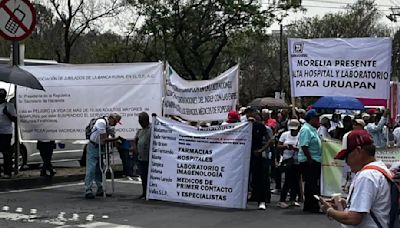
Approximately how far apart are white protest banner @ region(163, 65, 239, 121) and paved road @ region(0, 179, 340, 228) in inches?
68.1

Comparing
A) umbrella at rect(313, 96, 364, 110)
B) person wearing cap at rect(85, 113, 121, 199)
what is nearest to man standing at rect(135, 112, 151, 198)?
person wearing cap at rect(85, 113, 121, 199)

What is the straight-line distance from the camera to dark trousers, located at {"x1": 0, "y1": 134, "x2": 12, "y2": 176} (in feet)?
44.1

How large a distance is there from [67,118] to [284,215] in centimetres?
529

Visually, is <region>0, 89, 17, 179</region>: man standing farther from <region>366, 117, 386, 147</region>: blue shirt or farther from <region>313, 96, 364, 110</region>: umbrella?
<region>313, 96, 364, 110</region>: umbrella

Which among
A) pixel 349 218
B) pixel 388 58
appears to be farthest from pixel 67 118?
pixel 349 218

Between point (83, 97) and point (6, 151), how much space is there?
1.88 meters

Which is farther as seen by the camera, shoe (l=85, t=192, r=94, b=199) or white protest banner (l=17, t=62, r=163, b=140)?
white protest banner (l=17, t=62, r=163, b=140)

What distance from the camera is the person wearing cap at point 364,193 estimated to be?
12.9 feet

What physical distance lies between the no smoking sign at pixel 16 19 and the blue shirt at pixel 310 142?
18.3 feet

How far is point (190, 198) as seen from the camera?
37.2ft

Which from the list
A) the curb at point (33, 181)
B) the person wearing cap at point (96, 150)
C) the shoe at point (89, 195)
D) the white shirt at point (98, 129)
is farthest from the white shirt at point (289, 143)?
the curb at point (33, 181)

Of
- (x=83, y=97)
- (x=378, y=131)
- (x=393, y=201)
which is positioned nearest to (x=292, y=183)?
(x=378, y=131)

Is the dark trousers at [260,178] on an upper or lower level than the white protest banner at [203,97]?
lower

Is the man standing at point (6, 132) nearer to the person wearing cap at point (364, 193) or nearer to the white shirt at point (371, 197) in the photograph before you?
the person wearing cap at point (364, 193)
